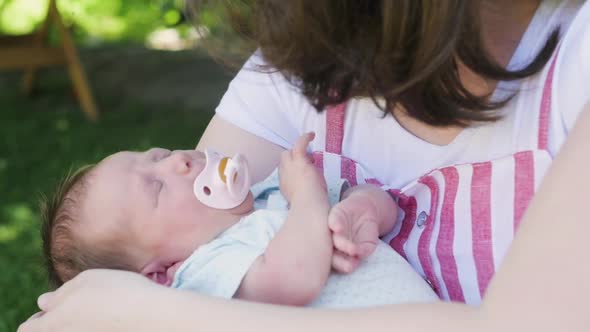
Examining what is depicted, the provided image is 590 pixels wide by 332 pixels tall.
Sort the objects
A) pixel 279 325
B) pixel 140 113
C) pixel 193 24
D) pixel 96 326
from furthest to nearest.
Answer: pixel 140 113 < pixel 193 24 < pixel 96 326 < pixel 279 325

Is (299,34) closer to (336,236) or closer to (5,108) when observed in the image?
(336,236)

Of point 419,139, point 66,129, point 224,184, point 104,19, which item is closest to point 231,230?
point 224,184

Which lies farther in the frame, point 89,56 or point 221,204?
point 89,56

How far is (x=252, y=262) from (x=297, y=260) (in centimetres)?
9

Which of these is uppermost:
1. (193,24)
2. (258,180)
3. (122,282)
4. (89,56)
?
(193,24)

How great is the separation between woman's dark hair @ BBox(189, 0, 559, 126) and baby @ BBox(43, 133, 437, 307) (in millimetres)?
164

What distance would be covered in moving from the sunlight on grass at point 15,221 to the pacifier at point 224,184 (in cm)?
267

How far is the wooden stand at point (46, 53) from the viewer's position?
5.57 m

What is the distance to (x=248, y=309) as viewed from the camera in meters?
1.06

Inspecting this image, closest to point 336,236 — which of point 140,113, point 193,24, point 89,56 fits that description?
point 193,24

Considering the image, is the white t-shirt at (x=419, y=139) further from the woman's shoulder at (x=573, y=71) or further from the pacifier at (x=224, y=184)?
the pacifier at (x=224, y=184)

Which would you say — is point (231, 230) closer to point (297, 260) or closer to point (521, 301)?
point (297, 260)

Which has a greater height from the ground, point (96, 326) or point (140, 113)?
point (96, 326)

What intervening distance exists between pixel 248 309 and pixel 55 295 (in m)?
0.41
